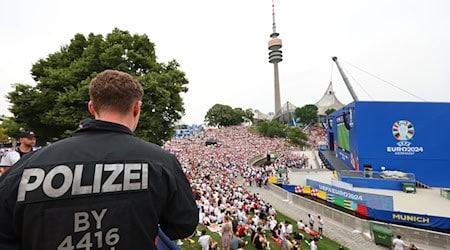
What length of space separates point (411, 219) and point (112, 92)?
16233mm

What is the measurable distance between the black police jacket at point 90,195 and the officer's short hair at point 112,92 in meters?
0.14

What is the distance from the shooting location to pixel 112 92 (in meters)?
1.46

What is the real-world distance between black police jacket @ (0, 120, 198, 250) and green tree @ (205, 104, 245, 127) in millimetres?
91354

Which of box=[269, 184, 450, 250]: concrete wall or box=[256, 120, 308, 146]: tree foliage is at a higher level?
box=[256, 120, 308, 146]: tree foliage

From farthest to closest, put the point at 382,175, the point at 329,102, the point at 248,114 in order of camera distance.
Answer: the point at 329,102 → the point at 248,114 → the point at 382,175

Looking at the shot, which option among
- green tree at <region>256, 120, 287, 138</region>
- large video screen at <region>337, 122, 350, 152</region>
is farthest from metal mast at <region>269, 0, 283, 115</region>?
large video screen at <region>337, 122, 350, 152</region>

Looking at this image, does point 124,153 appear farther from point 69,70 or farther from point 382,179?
point 382,179

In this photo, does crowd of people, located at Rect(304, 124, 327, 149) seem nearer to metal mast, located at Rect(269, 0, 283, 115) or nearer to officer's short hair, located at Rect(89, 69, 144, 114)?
metal mast, located at Rect(269, 0, 283, 115)

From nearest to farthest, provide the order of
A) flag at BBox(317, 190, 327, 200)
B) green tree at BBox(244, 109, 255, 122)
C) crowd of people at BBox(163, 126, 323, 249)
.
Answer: crowd of people at BBox(163, 126, 323, 249), flag at BBox(317, 190, 327, 200), green tree at BBox(244, 109, 255, 122)

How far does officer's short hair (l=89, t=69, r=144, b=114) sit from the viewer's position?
147 centimetres

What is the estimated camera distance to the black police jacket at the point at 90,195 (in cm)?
114

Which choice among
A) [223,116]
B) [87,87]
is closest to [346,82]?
[87,87]

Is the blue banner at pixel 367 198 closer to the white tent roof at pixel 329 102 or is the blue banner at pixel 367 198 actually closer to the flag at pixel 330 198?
the flag at pixel 330 198

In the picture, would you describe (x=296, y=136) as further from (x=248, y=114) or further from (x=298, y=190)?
(x=248, y=114)
